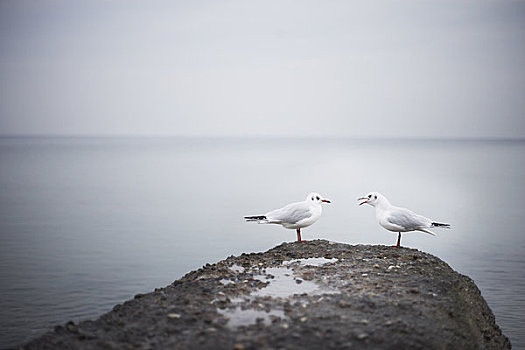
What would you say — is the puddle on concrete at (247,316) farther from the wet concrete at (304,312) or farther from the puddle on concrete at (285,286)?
the puddle on concrete at (285,286)

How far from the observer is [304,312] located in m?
7.24

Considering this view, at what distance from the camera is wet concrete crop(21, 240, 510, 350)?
6.54 meters

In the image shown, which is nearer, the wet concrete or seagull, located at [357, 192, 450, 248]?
the wet concrete

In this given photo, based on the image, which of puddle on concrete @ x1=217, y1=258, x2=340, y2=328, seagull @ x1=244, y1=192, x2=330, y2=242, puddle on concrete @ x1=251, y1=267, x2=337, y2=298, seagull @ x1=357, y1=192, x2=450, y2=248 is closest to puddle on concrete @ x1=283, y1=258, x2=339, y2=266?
puddle on concrete @ x1=217, y1=258, x2=340, y2=328

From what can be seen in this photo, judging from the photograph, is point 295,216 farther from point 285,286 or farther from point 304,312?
point 304,312

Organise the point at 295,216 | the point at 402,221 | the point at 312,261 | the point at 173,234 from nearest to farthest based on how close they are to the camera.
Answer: the point at 312,261 → the point at 402,221 → the point at 295,216 → the point at 173,234

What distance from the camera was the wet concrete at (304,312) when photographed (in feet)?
21.4

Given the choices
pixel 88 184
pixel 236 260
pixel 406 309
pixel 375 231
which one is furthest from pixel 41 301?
pixel 88 184

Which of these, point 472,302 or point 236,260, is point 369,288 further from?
point 236,260

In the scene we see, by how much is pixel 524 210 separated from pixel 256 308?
3003cm

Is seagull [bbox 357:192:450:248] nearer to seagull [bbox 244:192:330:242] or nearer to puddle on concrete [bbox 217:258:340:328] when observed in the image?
seagull [bbox 244:192:330:242]

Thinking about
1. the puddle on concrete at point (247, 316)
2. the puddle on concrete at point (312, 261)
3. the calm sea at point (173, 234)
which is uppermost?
the puddle on concrete at point (247, 316)

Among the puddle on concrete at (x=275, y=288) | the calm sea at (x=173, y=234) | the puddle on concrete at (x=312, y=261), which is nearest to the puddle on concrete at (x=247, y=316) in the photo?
the puddle on concrete at (x=275, y=288)

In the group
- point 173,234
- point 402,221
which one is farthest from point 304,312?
point 173,234
